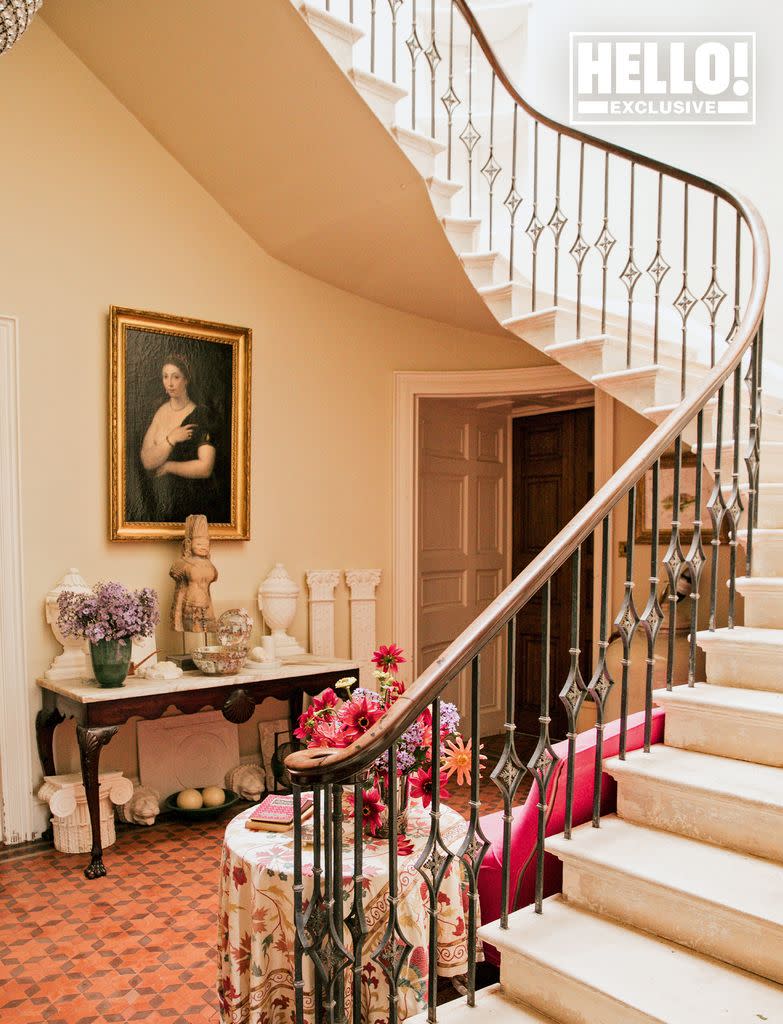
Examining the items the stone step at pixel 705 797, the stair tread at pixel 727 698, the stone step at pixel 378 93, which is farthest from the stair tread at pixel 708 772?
the stone step at pixel 378 93

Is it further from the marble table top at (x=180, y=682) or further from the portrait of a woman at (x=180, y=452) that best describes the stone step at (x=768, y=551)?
the portrait of a woman at (x=180, y=452)

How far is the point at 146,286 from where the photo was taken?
13.9 ft

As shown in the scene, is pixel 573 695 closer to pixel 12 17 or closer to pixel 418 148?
pixel 12 17

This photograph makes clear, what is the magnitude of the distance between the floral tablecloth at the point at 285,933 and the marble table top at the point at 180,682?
145 cm

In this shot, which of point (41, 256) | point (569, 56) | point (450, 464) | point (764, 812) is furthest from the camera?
point (450, 464)

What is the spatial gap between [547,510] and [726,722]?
3.80 m

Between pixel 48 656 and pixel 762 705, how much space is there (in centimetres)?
307

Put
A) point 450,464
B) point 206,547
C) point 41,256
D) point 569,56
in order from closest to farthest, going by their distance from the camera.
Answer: point 41,256 < point 206,547 < point 569,56 < point 450,464

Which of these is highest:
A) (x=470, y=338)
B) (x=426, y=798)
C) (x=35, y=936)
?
(x=470, y=338)

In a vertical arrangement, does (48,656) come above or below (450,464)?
below

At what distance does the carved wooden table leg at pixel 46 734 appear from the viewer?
3.81 m

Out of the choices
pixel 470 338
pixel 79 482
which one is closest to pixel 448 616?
pixel 470 338

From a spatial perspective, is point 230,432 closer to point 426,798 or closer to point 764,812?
point 426,798

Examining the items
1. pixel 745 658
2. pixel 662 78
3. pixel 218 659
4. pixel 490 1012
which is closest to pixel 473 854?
pixel 490 1012
